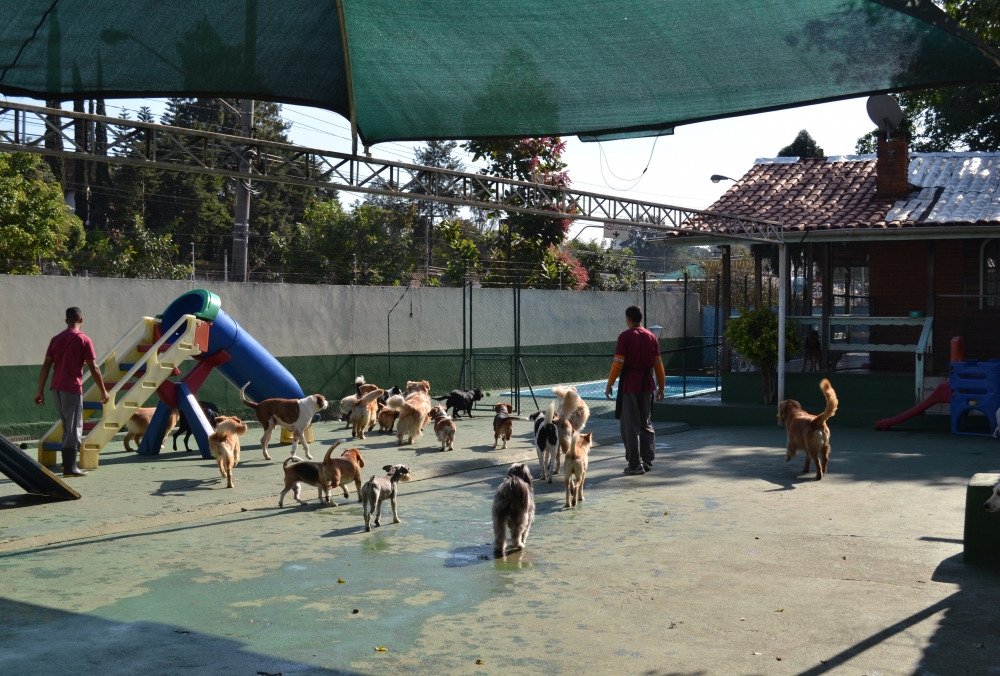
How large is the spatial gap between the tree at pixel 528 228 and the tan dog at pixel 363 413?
35.6 ft

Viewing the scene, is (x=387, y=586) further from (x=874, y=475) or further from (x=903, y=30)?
(x=874, y=475)

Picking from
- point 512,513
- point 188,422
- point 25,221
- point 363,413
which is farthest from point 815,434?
point 25,221

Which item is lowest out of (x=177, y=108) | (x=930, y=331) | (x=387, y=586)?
(x=387, y=586)

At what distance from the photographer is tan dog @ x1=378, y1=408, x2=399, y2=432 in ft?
51.5

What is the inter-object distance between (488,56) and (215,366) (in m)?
6.87

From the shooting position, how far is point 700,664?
202 inches

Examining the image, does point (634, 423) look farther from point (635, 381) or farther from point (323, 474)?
point (323, 474)

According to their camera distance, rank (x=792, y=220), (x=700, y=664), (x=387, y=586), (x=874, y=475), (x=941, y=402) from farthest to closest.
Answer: (x=792, y=220)
(x=941, y=402)
(x=874, y=475)
(x=387, y=586)
(x=700, y=664)

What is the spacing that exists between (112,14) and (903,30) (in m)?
6.20

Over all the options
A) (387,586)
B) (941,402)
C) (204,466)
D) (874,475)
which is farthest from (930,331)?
(387,586)

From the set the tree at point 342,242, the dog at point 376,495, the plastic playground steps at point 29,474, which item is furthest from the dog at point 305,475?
the tree at point 342,242

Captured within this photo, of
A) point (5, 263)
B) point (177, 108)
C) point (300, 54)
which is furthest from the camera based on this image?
point (177, 108)

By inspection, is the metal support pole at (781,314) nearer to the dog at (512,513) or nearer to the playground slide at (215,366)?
the playground slide at (215,366)

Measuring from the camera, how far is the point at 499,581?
684 centimetres
